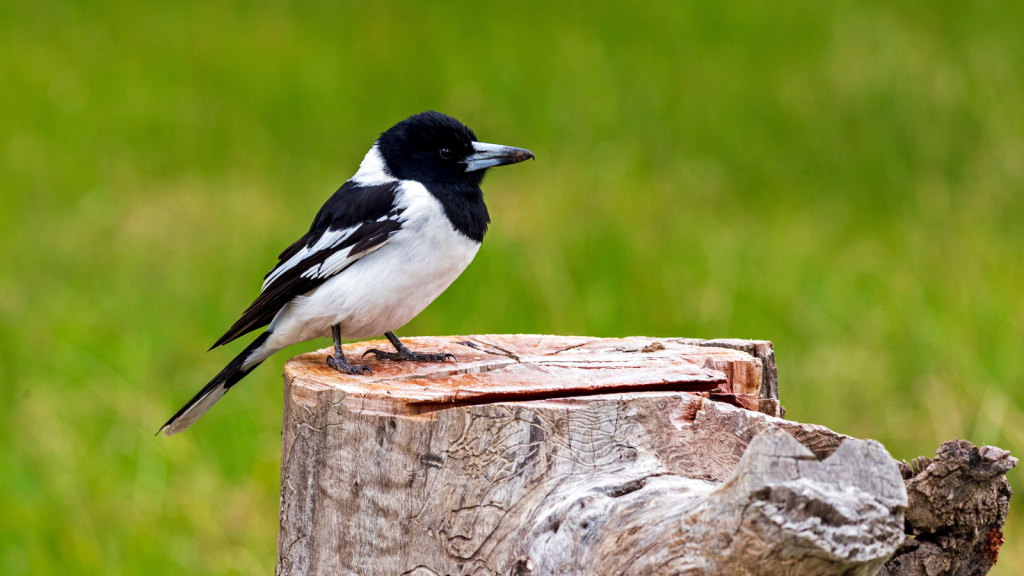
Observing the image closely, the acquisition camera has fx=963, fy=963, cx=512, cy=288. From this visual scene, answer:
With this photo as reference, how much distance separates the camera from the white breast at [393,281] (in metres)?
2.98

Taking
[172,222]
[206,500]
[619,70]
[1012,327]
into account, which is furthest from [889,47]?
[206,500]

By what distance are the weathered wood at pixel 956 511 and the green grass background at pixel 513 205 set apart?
266 cm

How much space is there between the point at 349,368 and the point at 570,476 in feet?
2.78

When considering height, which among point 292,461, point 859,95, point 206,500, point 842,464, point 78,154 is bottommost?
point 206,500

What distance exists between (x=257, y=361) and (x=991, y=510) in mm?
2250

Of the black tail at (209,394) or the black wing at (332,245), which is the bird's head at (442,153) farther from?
the black tail at (209,394)

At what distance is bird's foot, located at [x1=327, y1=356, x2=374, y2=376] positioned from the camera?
2.66 meters

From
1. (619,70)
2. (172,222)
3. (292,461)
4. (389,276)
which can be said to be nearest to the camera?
(292,461)

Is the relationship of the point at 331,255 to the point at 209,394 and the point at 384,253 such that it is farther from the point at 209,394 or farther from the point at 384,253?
the point at 209,394

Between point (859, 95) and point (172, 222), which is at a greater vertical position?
point (859, 95)

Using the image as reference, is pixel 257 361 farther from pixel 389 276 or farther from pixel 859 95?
pixel 859 95

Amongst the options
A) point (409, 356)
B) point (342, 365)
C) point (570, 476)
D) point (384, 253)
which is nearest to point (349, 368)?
point (342, 365)

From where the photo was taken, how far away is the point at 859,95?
28.0 feet

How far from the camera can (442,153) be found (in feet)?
10.8
